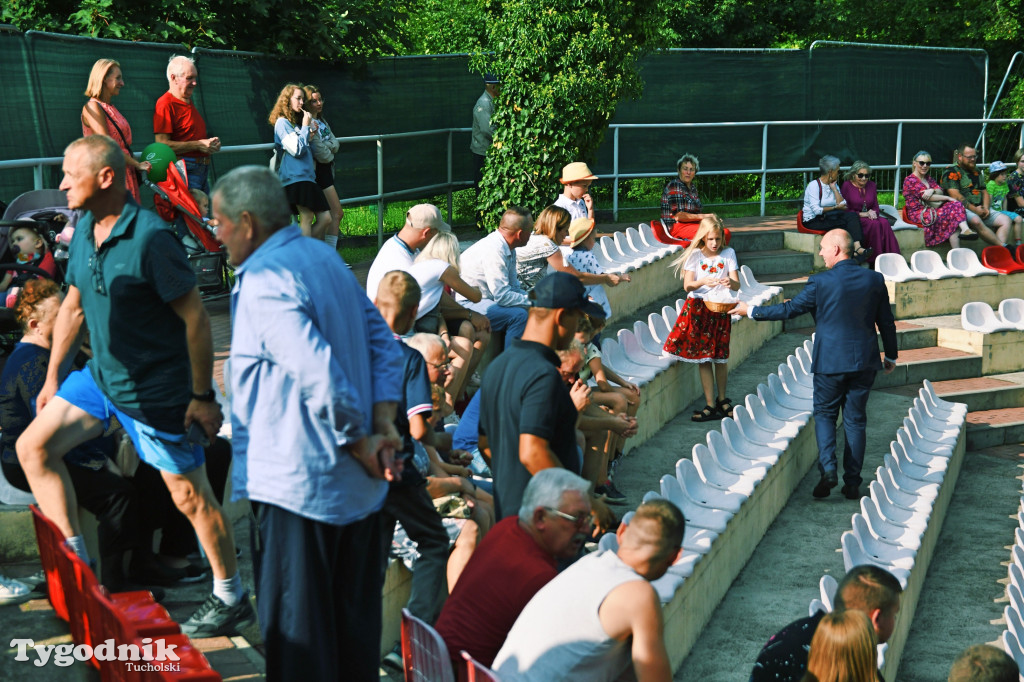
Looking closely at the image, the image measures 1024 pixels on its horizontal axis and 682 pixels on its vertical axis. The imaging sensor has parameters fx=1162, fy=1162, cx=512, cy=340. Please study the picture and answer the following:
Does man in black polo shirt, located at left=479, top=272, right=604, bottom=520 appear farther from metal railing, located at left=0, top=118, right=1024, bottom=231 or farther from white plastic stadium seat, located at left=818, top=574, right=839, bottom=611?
metal railing, located at left=0, top=118, right=1024, bottom=231

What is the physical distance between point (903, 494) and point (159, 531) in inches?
197

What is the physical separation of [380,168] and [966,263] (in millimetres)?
6631

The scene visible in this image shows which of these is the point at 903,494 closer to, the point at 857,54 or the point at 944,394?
the point at 944,394

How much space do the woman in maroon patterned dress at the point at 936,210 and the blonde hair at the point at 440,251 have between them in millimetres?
8462

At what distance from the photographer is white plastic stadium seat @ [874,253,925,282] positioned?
12.1 metres

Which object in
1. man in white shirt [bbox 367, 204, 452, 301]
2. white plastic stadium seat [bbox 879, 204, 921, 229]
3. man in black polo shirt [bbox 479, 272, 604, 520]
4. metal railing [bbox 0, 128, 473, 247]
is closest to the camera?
man in black polo shirt [bbox 479, 272, 604, 520]

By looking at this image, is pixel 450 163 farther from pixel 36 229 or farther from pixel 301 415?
pixel 301 415

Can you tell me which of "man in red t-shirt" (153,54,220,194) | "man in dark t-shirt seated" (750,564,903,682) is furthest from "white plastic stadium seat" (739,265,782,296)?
"man in dark t-shirt seated" (750,564,903,682)

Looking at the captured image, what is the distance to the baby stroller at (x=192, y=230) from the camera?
24.8 feet

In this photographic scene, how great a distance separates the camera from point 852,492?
781cm

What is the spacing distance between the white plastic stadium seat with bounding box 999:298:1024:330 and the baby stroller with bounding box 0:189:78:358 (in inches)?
359

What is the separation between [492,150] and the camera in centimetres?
1103

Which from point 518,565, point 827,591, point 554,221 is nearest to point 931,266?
point 554,221

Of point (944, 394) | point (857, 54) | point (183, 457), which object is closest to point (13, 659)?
point (183, 457)
